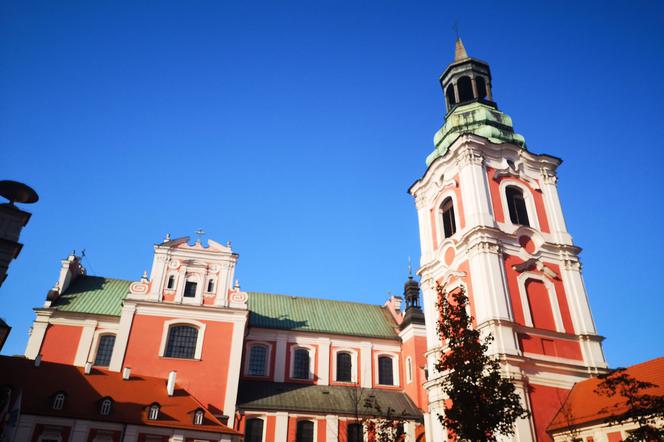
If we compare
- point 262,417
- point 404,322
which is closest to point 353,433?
point 262,417

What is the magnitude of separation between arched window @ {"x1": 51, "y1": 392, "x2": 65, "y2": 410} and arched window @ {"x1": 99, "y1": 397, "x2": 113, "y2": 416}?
152 centimetres

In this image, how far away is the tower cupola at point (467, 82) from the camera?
2705 cm

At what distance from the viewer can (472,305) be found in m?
20.1

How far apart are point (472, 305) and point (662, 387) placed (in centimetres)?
712

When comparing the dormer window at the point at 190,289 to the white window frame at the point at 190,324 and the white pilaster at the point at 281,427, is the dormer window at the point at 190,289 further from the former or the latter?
the white pilaster at the point at 281,427

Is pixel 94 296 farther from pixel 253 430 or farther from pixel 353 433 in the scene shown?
pixel 353 433

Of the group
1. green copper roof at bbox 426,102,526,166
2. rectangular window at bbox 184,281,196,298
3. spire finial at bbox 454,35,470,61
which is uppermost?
spire finial at bbox 454,35,470,61

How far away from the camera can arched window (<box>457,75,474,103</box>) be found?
27297 mm

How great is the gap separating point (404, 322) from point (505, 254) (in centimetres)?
1152

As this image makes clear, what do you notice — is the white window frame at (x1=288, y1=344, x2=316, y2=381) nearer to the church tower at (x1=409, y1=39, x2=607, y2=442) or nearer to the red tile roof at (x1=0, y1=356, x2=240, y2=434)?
the red tile roof at (x1=0, y1=356, x2=240, y2=434)

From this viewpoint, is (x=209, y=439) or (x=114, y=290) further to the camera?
(x=114, y=290)

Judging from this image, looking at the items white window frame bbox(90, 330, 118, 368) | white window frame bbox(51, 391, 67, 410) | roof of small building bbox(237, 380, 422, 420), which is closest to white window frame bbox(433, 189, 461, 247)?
roof of small building bbox(237, 380, 422, 420)

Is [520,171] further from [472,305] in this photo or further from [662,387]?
[662,387]

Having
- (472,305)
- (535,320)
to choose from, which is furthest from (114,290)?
(535,320)
